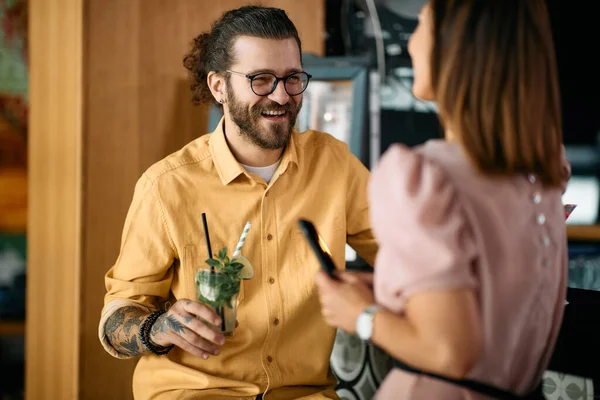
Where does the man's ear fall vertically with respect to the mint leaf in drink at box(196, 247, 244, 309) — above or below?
above

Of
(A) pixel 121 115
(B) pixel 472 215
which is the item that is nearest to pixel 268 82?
(A) pixel 121 115

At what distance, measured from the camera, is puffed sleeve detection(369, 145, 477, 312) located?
2.92ft

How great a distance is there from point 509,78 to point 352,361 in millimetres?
1531

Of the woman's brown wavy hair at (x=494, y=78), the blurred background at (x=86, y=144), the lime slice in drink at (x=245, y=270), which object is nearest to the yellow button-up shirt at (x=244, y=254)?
the lime slice in drink at (x=245, y=270)

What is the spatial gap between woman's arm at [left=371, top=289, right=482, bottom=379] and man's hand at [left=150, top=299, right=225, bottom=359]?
614mm

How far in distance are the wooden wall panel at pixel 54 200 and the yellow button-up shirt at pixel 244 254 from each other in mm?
535

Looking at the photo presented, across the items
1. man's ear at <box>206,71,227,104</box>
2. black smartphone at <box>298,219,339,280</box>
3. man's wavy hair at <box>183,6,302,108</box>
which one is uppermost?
man's wavy hair at <box>183,6,302,108</box>

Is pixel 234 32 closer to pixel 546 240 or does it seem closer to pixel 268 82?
pixel 268 82

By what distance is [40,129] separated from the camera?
2.19 metres

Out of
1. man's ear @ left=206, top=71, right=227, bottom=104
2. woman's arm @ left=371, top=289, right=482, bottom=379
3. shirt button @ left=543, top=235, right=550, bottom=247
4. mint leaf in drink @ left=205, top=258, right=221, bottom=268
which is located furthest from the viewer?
man's ear @ left=206, top=71, right=227, bottom=104

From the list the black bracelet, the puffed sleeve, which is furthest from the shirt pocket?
the puffed sleeve

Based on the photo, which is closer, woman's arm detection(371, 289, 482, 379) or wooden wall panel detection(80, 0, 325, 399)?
woman's arm detection(371, 289, 482, 379)

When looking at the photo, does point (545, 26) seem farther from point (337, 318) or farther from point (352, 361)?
point (352, 361)

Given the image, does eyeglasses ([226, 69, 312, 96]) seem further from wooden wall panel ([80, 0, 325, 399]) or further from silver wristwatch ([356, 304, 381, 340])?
silver wristwatch ([356, 304, 381, 340])
